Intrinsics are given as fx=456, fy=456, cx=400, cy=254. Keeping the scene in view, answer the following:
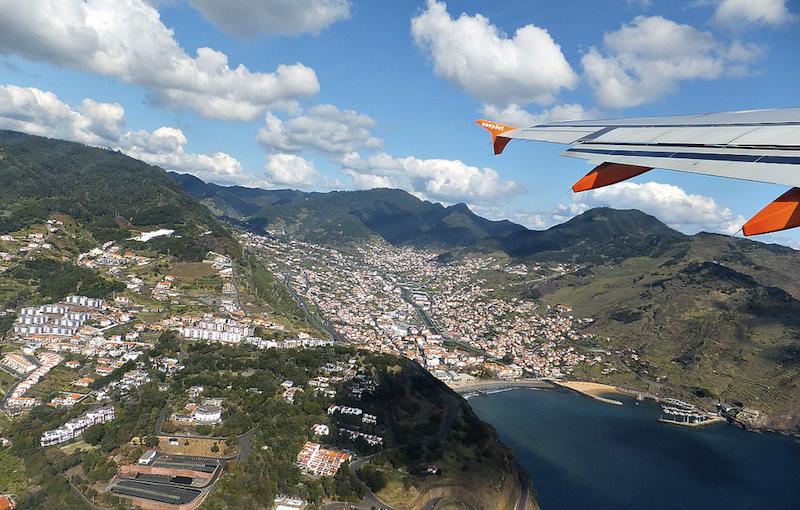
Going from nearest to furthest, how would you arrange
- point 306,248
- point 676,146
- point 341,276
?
point 676,146 < point 341,276 < point 306,248

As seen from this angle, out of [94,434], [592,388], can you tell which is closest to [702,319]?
[592,388]

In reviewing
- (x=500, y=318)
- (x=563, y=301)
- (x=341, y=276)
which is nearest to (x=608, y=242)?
(x=563, y=301)

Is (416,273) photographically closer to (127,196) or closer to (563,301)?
(563,301)

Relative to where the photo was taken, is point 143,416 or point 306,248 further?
point 306,248

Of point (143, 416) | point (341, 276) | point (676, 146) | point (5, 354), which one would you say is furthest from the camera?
point (341, 276)

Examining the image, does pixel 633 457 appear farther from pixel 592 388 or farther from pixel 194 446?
pixel 194 446

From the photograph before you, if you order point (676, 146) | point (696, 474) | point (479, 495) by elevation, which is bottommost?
point (696, 474)
